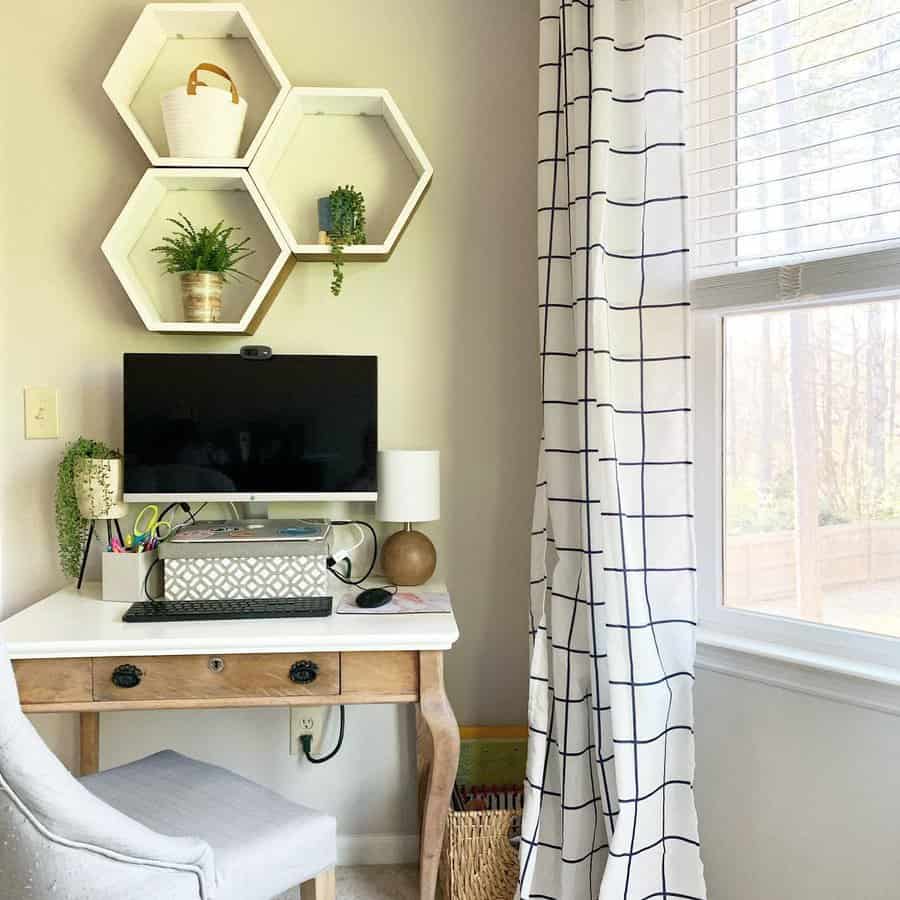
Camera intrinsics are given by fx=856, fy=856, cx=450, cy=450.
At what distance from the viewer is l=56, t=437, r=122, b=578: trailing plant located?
6.61 ft

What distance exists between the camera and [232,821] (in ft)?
4.81

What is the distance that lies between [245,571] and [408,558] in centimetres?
39

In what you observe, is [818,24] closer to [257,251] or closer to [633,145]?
[633,145]

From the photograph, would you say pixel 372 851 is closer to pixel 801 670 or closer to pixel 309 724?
pixel 309 724

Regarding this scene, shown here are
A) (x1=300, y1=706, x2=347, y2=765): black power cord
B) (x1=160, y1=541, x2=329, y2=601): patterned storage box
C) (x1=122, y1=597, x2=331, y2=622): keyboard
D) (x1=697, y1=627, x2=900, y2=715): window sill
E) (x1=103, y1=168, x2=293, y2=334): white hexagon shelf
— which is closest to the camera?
(x1=697, y1=627, x2=900, y2=715): window sill

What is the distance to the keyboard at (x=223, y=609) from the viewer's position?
1.76 metres

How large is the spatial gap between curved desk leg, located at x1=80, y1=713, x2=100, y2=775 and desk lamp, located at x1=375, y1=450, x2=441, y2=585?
0.80 meters

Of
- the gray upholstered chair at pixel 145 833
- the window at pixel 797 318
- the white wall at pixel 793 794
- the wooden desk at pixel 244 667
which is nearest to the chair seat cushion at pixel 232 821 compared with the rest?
the gray upholstered chair at pixel 145 833

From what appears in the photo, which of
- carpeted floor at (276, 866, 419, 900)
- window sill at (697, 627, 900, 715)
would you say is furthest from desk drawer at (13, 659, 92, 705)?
window sill at (697, 627, 900, 715)

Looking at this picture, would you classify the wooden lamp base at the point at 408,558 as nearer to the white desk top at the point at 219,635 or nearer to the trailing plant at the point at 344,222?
the white desk top at the point at 219,635

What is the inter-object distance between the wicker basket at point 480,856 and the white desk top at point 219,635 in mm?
483

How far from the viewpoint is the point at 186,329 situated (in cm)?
201

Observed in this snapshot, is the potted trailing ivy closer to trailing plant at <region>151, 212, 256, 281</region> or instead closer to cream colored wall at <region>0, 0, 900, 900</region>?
cream colored wall at <region>0, 0, 900, 900</region>

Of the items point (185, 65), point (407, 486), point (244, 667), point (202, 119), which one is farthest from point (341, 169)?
point (244, 667)
